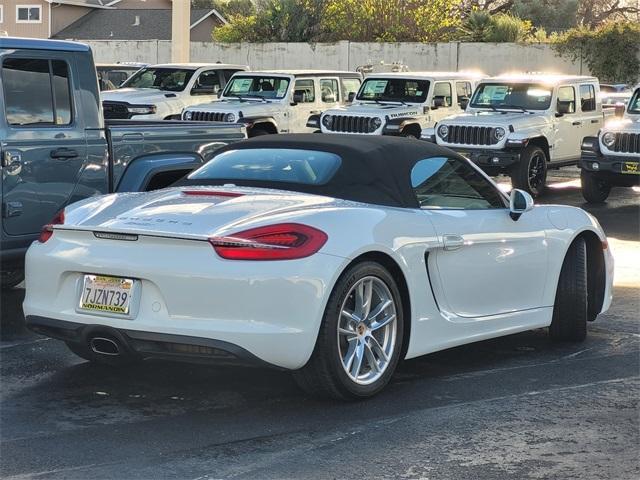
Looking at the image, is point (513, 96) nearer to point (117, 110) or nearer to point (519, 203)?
point (117, 110)

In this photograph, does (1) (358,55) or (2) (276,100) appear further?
(1) (358,55)

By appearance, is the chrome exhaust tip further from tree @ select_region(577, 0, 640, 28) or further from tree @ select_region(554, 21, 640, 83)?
tree @ select_region(577, 0, 640, 28)

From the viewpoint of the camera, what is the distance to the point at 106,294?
5.84 meters

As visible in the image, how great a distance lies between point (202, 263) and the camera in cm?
561

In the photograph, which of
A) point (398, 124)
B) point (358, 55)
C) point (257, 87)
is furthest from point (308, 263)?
point (358, 55)

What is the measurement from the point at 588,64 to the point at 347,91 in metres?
16.0

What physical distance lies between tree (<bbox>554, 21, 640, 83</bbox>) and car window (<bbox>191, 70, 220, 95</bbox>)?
54.4 feet

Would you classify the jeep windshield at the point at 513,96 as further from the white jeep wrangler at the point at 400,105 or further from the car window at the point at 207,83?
the car window at the point at 207,83

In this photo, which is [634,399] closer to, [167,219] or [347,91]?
[167,219]

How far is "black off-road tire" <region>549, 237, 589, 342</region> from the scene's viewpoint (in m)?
7.45

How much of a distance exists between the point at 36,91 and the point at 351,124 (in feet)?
39.9

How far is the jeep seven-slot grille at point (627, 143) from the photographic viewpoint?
52.6 ft

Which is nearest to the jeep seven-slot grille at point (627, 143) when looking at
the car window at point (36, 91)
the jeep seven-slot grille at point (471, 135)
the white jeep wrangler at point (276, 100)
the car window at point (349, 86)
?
the jeep seven-slot grille at point (471, 135)

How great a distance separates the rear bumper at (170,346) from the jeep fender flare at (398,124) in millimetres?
14102
